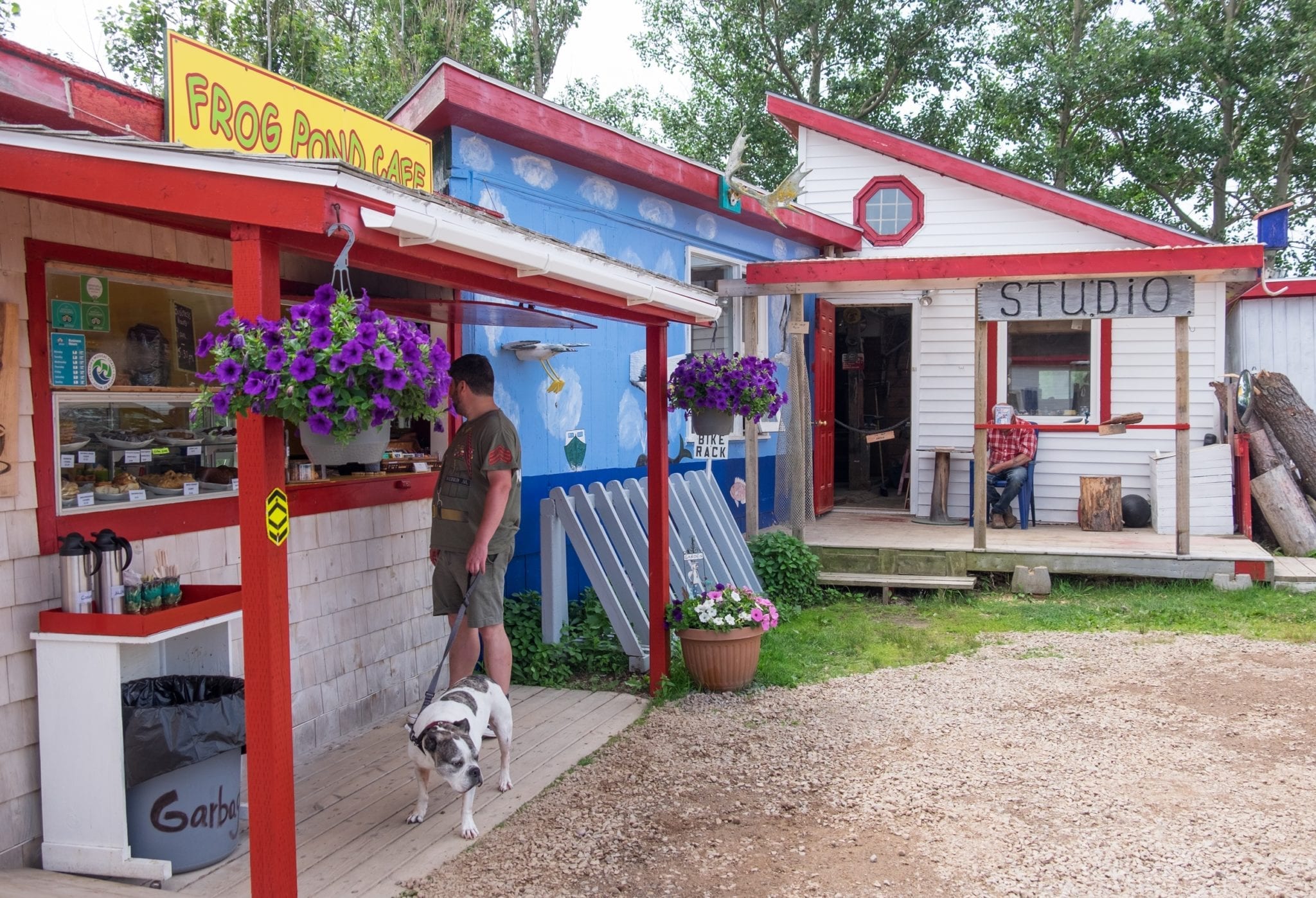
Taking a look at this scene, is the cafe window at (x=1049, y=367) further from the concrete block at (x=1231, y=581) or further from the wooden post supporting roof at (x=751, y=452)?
the wooden post supporting roof at (x=751, y=452)

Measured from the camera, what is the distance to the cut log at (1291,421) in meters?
9.77

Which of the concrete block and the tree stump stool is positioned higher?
the tree stump stool

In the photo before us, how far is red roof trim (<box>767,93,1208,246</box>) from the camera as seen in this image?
9.95m

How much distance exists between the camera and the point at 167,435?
13.1 feet

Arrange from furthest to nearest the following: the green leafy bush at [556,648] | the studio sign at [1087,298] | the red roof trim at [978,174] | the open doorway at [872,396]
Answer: the open doorway at [872,396] < the red roof trim at [978,174] < the studio sign at [1087,298] < the green leafy bush at [556,648]

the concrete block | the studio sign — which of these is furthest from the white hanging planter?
the concrete block

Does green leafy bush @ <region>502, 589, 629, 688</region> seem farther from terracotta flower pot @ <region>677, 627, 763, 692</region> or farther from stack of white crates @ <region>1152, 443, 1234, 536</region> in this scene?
stack of white crates @ <region>1152, 443, 1234, 536</region>

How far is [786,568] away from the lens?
7785 millimetres

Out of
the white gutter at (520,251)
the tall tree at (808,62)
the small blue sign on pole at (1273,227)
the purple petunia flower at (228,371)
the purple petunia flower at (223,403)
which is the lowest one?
the purple petunia flower at (223,403)

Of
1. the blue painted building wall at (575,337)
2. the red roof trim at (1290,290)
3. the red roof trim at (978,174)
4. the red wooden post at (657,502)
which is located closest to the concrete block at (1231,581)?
the red roof trim at (978,174)

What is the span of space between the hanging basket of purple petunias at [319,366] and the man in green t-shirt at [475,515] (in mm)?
1718

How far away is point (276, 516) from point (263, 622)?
294 mm

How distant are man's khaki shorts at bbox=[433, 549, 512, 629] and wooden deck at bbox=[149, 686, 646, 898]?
0.69 m

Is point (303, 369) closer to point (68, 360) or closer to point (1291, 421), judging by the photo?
point (68, 360)
